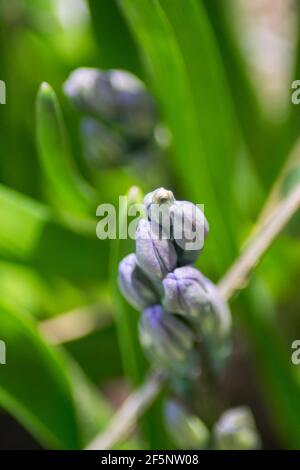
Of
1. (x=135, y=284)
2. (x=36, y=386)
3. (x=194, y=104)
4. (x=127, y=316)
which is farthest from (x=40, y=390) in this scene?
(x=194, y=104)

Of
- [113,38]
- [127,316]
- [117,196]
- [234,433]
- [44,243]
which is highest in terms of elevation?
[113,38]

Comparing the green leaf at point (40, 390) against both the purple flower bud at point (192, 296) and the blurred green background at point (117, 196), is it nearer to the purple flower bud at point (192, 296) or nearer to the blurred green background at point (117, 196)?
the blurred green background at point (117, 196)

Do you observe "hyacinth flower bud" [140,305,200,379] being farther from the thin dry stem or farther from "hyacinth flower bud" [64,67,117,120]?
"hyacinth flower bud" [64,67,117,120]

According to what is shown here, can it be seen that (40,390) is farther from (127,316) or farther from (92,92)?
(92,92)

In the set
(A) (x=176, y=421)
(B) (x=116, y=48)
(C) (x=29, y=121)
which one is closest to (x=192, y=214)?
(A) (x=176, y=421)

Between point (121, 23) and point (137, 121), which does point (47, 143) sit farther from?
point (121, 23)

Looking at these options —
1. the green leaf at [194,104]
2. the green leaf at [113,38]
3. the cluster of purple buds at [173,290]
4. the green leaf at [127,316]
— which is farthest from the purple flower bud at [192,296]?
the green leaf at [113,38]
